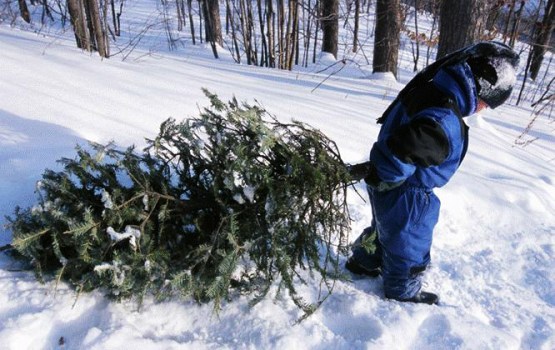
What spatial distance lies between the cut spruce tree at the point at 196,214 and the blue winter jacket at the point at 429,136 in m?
0.26

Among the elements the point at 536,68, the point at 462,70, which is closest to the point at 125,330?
the point at 462,70

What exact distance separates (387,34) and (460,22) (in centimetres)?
263

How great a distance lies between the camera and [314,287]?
247cm

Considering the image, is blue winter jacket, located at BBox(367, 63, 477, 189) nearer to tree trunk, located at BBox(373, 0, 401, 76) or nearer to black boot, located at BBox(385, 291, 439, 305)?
black boot, located at BBox(385, 291, 439, 305)

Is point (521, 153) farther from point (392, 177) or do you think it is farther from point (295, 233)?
point (295, 233)

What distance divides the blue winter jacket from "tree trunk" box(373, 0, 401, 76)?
686 cm

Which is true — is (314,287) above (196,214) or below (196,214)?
below

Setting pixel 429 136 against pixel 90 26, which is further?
pixel 90 26

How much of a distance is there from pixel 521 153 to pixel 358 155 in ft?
8.37

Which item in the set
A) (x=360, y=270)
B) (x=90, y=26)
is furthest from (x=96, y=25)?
(x=360, y=270)

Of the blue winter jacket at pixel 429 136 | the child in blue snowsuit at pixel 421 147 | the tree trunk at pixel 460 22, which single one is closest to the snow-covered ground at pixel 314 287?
the child in blue snowsuit at pixel 421 147

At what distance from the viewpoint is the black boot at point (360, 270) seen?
2.87 m

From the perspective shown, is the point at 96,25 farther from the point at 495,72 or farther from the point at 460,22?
the point at 495,72

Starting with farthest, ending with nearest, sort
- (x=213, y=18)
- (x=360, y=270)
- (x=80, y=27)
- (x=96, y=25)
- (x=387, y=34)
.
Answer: (x=213, y=18) → (x=387, y=34) → (x=80, y=27) → (x=96, y=25) → (x=360, y=270)
